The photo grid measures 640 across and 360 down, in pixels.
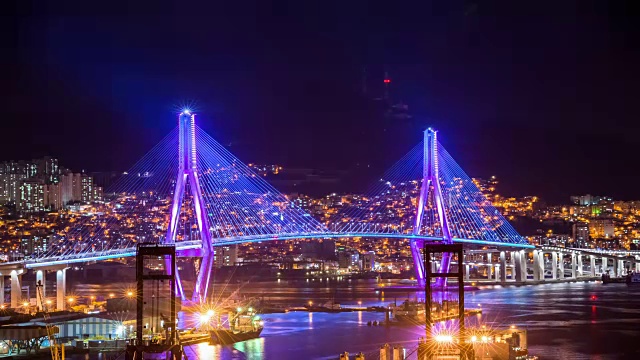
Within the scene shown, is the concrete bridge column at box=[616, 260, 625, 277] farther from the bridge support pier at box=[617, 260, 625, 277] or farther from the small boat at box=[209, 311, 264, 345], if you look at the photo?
the small boat at box=[209, 311, 264, 345]

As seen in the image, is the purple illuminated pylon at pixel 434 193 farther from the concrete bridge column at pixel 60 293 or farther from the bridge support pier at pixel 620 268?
the bridge support pier at pixel 620 268

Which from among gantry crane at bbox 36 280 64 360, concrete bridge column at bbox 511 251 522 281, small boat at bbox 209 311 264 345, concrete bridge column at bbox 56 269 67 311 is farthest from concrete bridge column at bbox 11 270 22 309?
concrete bridge column at bbox 511 251 522 281

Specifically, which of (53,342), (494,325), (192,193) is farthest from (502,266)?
(53,342)

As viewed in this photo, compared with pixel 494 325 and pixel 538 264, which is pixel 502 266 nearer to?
pixel 538 264

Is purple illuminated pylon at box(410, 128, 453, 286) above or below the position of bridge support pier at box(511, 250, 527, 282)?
above

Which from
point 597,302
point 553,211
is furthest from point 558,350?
point 553,211

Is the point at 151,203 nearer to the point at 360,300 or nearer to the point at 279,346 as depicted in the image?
the point at 360,300
